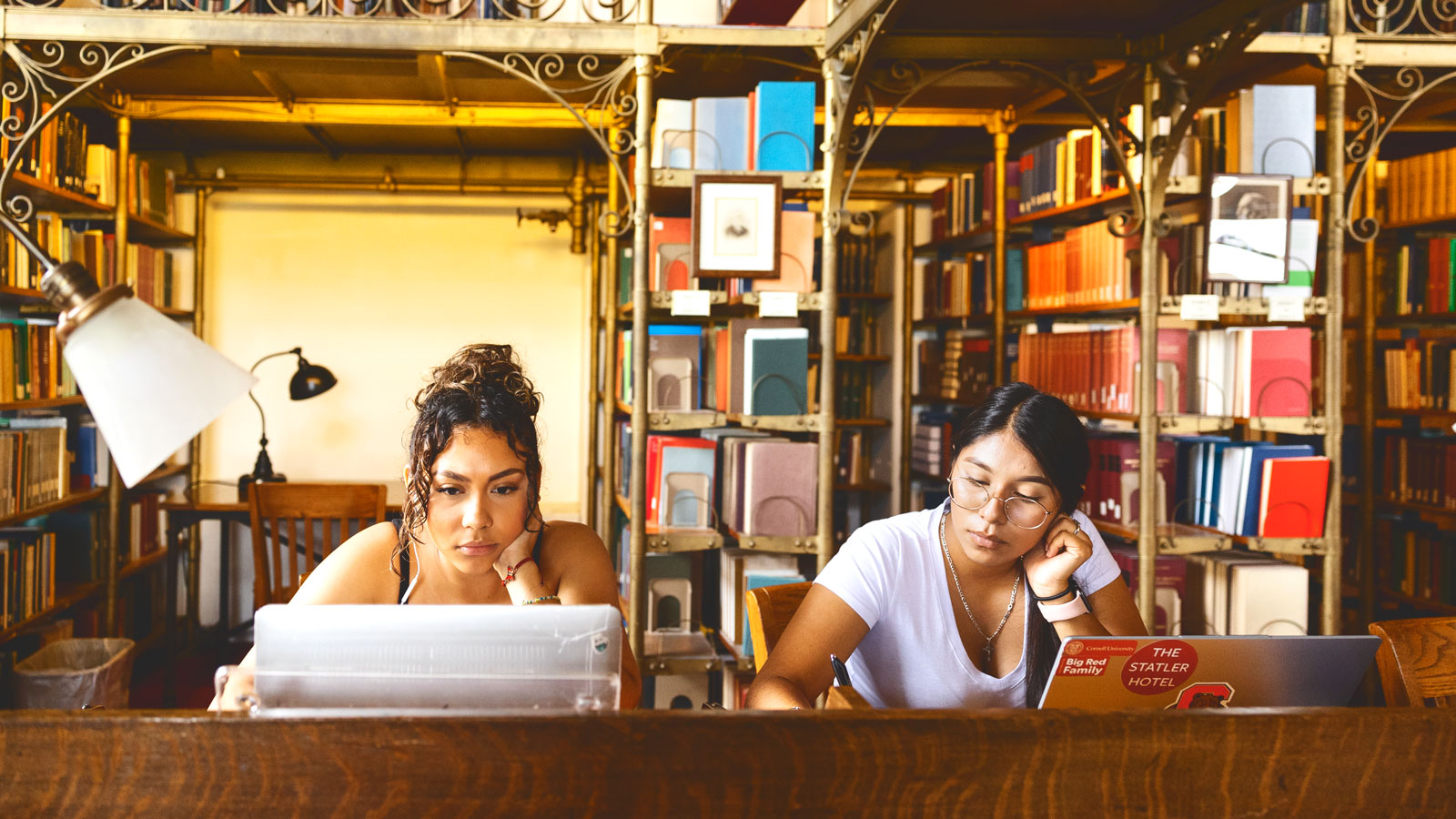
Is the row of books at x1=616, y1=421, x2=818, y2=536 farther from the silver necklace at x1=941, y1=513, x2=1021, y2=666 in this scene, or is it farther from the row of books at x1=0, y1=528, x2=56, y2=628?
the row of books at x1=0, y1=528, x2=56, y2=628

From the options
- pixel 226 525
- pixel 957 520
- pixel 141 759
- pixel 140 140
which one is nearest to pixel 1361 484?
pixel 957 520

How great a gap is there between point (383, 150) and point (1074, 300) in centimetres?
355

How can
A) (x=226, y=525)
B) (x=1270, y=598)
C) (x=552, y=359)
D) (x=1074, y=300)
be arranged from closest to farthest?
(x=1270, y=598)
(x=1074, y=300)
(x=226, y=525)
(x=552, y=359)

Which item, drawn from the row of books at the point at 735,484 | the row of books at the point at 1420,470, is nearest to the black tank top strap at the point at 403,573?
the row of books at the point at 735,484

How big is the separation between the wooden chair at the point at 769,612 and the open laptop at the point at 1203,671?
64cm

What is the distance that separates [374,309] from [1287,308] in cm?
418

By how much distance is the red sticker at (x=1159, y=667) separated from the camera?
107cm

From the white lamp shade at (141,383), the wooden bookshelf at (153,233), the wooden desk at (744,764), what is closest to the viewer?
the white lamp shade at (141,383)

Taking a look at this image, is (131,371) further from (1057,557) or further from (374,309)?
(374,309)

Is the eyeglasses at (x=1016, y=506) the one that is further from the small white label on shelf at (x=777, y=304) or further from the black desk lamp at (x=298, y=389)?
the black desk lamp at (x=298, y=389)

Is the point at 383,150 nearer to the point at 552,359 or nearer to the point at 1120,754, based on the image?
the point at 552,359

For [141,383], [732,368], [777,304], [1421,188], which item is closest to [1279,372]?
[777,304]

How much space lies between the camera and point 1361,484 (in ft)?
13.7

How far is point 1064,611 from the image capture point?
5.06ft
